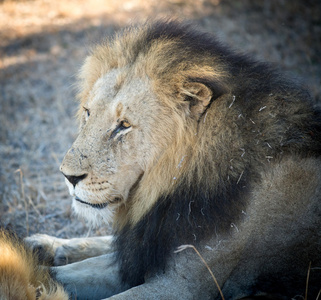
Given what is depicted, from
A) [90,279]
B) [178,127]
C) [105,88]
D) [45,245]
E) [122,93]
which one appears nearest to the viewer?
[178,127]

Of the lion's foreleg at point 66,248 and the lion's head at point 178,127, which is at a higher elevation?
the lion's head at point 178,127

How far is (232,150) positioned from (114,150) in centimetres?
84

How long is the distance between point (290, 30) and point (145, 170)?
7641 mm

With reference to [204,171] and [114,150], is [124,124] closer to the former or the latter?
[114,150]

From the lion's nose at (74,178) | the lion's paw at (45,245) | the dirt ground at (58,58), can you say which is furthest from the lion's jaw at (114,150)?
the dirt ground at (58,58)

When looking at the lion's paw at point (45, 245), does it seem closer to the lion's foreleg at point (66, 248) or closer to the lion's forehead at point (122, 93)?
the lion's foreleg at point (66, 248)

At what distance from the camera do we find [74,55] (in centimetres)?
938

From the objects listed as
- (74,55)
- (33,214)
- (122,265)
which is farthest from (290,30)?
(122,265)

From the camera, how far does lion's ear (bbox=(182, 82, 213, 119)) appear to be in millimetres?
2779

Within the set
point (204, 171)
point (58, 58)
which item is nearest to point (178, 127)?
point (204, 171)

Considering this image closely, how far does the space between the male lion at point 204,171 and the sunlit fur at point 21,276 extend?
54cm

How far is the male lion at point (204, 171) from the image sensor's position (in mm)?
2697

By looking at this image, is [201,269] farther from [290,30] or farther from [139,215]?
[290,30]

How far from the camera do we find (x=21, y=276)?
263 centimetres
